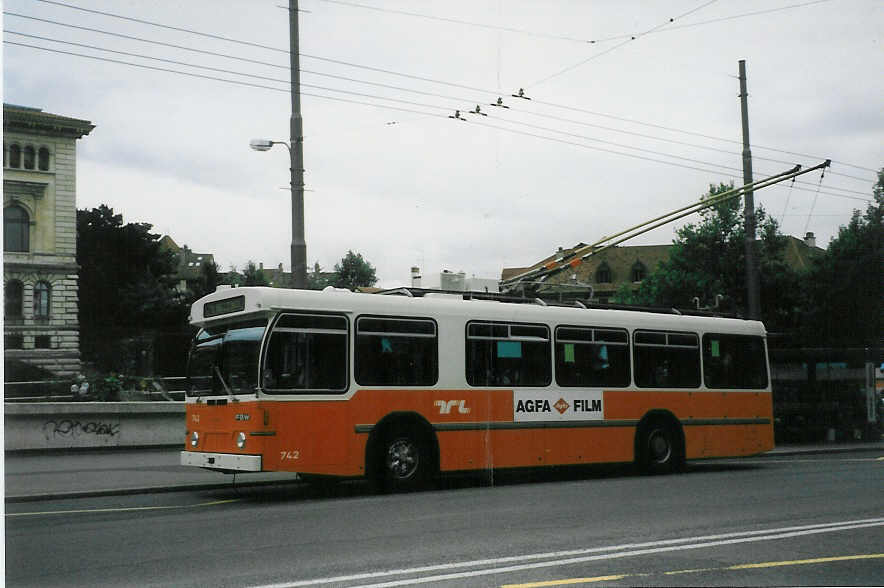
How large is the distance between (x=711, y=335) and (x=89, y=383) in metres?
13.2

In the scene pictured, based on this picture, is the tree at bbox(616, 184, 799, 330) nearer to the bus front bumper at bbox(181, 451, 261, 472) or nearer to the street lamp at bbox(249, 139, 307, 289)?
the street lamp at bbox(249, 139, 307, 289)

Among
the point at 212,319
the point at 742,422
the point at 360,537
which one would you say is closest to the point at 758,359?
the point at 742,422

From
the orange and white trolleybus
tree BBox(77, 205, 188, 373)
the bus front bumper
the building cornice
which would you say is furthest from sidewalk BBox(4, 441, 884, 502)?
tree BBox(77, 205, 188, 373)

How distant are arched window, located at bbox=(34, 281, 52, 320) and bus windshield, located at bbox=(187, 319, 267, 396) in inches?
105

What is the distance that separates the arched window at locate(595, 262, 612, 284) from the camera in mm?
100238

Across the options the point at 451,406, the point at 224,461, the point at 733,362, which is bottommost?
the point at 224,461

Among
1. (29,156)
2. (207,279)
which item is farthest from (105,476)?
(207,279)

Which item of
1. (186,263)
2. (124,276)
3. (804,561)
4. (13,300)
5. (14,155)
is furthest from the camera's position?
(186,263)

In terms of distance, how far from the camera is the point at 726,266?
5981 cm

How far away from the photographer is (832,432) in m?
27.1

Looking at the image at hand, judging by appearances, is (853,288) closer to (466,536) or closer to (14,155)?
(466,536)

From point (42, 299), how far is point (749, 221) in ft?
50.9

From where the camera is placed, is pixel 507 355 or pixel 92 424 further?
pixel 92 424

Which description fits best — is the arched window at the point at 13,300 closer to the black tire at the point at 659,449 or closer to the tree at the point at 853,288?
the black tire at the point at 659,449
